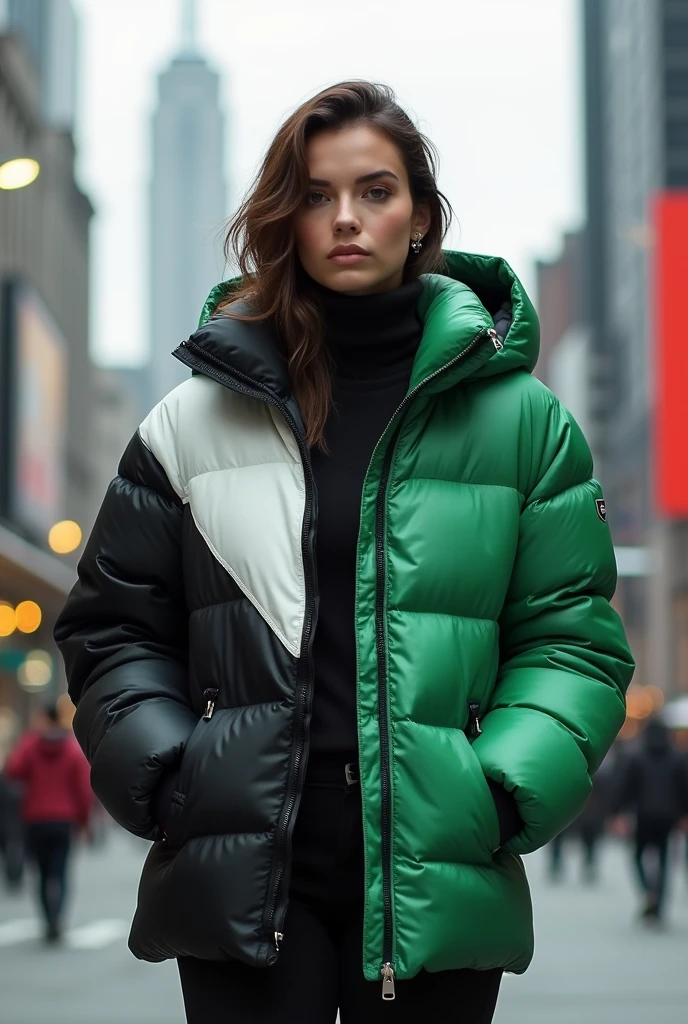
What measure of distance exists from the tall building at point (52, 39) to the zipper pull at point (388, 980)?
139635mm

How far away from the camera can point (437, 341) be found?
3004 millimetres

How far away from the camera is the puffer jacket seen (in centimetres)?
273

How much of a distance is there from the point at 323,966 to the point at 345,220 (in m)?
1.18

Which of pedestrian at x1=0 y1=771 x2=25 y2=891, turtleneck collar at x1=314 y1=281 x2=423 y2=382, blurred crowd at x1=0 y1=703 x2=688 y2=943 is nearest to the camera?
turtleneck collar at x1=314 y1=281 x2=423 y2=382

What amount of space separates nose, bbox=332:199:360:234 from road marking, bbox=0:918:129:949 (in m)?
10.6

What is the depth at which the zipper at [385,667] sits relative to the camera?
8.84 ft

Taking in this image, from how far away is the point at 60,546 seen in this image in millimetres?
41875

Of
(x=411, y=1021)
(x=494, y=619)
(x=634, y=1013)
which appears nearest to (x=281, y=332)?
(x=494, y=619)

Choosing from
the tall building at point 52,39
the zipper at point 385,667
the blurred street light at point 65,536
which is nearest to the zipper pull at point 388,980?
the zipper at point 385,667

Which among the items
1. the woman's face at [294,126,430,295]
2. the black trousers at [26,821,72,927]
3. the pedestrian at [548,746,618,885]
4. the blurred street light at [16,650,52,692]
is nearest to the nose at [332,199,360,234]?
the woman's face at [294,126,430,295]

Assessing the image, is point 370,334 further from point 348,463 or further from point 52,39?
point 52,39

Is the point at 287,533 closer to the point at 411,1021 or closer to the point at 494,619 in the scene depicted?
the point at 494,619

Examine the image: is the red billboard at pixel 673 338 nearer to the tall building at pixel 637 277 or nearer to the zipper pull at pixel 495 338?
the tall building at pixel 637 277

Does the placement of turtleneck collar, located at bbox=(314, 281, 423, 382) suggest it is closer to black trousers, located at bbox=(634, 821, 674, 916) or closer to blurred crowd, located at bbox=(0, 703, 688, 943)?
blurred crowd, located at bbox=(0, 703, 688, 943)
